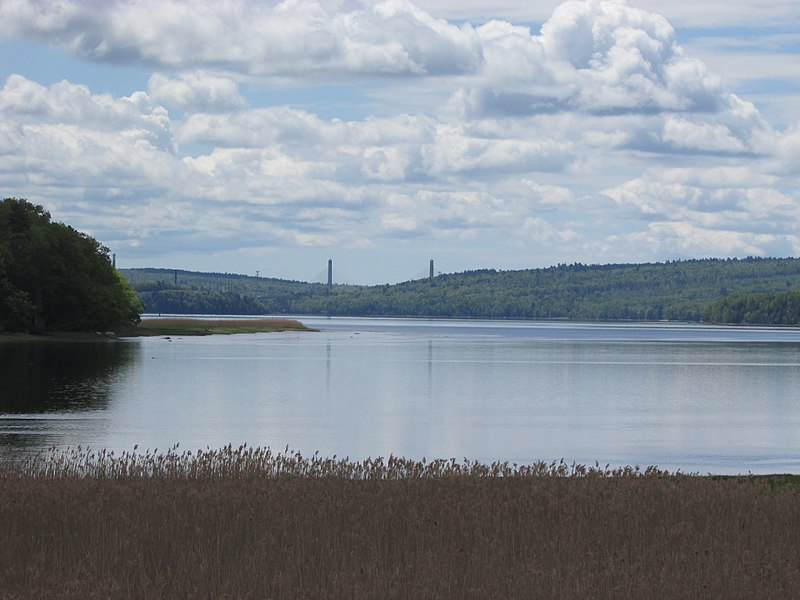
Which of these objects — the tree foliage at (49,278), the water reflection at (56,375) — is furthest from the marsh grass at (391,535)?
the tree foliage at (49,278)

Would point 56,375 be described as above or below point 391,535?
above

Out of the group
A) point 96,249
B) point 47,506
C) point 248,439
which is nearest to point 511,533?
point 47,506

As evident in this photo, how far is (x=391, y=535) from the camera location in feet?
62.7

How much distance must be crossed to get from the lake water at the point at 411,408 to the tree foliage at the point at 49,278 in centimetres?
1162

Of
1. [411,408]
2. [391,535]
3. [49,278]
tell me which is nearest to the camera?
[391,535]

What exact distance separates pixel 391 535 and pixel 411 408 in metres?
35.6

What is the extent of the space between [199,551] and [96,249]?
121 m

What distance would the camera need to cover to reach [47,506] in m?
20.0

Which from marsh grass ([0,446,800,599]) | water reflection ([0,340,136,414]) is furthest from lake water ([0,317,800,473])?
marsh grass ([0,446,800,599])

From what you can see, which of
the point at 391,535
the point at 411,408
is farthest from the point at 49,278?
the point at 391,535

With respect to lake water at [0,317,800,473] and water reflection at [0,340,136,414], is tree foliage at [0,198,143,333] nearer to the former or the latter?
water reflection at [0,340,136,414]

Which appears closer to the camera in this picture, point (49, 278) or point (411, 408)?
point (411, 408)

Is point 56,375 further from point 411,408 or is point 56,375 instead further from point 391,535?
point 391,535

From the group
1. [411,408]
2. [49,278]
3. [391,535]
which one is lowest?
[411,408]
